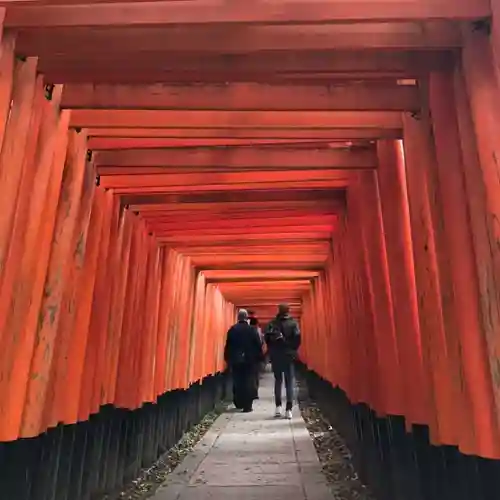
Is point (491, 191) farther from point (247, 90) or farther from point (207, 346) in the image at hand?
point (207, 346)

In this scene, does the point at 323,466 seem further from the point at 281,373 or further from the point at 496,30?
the point at 496,30

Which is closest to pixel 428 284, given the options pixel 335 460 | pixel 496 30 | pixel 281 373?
pixel 496 30

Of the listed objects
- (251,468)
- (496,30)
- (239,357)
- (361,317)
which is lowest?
(251,468)

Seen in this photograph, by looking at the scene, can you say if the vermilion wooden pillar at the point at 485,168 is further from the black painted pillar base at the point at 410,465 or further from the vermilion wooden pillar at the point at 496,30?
the black painted pillar base at the point at 410,465

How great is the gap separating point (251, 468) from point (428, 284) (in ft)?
8.94

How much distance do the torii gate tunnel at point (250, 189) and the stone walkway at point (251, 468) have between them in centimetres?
46

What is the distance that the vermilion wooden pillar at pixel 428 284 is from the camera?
2355 millimetres

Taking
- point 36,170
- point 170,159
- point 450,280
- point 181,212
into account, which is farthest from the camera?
point 181,212

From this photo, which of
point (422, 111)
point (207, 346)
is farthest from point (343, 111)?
point (207, 346)

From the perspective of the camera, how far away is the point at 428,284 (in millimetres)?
2604

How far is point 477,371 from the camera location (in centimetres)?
202

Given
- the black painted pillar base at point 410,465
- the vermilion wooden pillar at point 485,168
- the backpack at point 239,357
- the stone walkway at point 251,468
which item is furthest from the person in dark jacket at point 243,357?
the vermilion wooden pillar at point 485,168

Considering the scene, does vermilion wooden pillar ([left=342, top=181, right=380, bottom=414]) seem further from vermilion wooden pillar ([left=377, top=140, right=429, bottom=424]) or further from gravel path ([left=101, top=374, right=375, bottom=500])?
gravel path ([left=101, top=374, right=375, bottom=500])

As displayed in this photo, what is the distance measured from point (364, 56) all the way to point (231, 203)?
1.99m
